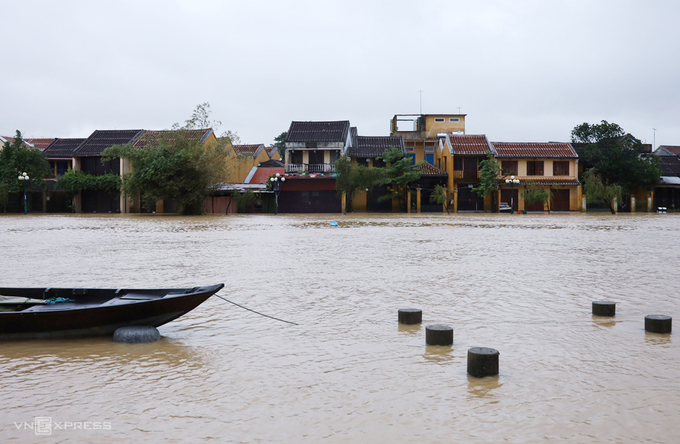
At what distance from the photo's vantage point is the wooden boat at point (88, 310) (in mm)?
6340

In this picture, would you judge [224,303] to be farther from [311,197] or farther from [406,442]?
[311,197]

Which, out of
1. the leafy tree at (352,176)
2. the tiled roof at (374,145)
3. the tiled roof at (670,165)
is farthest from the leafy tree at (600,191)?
the leafy tree at (352,176)

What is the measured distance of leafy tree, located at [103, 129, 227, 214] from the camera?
141ft

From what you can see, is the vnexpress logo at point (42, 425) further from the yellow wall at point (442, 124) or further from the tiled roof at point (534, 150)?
the yellow wall at point (442, 124)

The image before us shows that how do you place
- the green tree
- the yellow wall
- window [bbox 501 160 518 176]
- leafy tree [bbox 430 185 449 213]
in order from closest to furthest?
1. the green tree
2. leafy tree [bbox 430 185 449 213]
3. window [bbox 501 160 518 176]
4. the yellow wall

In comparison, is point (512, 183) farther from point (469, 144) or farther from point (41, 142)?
point (41, 142)

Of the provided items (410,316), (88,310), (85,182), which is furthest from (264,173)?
(88,310)

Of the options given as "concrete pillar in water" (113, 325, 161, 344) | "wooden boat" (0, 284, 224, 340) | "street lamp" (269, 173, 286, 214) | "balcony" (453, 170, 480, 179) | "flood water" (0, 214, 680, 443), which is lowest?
"flood water" (0, 214, 680, 443)

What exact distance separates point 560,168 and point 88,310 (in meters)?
51.5

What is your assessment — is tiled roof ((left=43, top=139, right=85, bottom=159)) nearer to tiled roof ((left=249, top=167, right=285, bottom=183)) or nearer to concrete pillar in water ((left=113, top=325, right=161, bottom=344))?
tiled roof ((left=249, top=167, right=285, bottom=183))

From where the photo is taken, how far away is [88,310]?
633 centimetres

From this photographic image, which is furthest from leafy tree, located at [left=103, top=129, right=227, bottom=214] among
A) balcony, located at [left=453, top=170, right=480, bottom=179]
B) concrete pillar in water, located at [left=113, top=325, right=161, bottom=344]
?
concrete pillar in water, located at [left=113, top=325, right=161, bottom=344]

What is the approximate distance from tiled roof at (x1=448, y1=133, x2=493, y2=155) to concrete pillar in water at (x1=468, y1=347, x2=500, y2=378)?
47.8 metres

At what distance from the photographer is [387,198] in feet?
168
